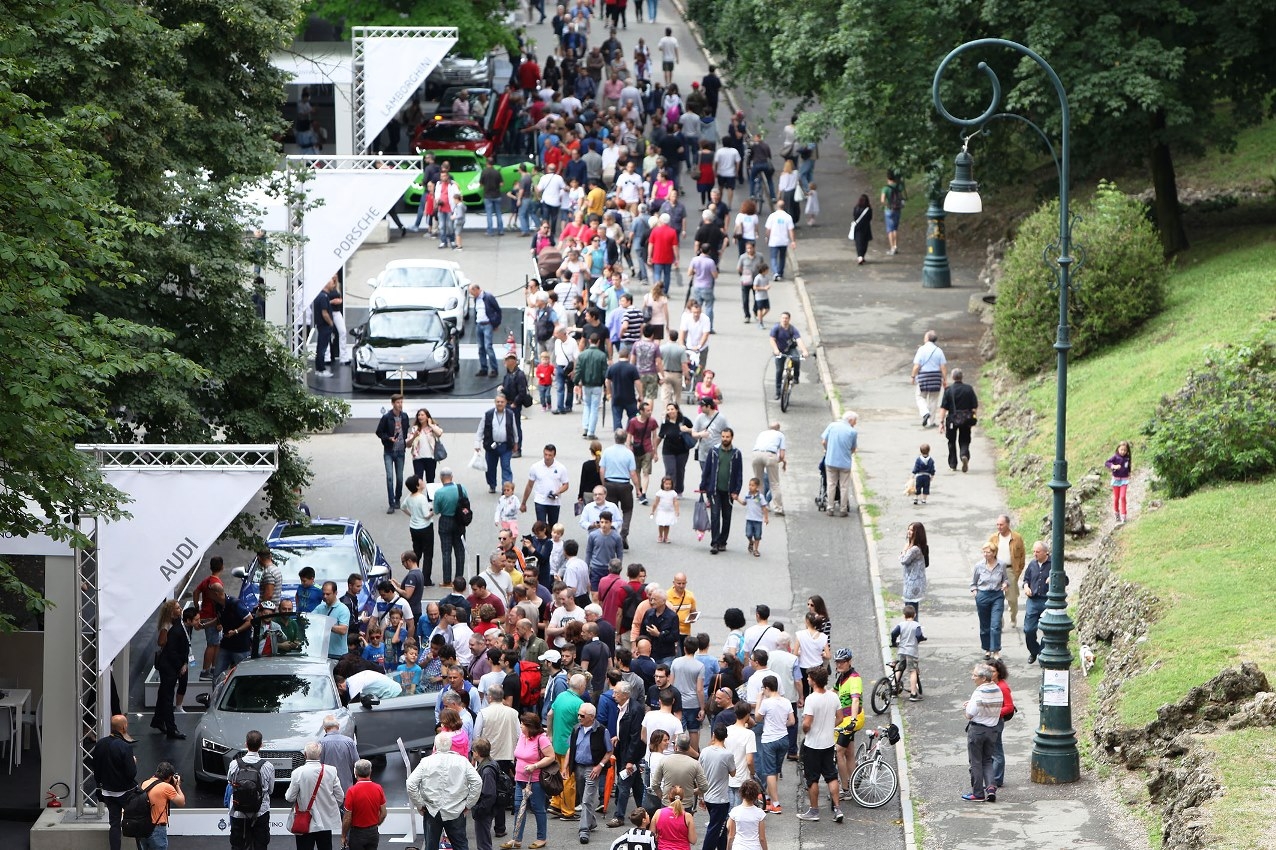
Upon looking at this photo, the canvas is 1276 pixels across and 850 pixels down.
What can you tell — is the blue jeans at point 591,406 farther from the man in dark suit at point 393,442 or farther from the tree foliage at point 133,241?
the tree foliage at point 133,241

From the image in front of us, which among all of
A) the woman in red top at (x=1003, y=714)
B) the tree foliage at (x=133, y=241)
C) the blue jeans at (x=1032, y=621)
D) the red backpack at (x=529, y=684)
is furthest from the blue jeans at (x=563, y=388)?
the woman in red top at (x=1003, y=714)

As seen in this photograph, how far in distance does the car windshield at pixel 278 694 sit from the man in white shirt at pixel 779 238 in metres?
19.8

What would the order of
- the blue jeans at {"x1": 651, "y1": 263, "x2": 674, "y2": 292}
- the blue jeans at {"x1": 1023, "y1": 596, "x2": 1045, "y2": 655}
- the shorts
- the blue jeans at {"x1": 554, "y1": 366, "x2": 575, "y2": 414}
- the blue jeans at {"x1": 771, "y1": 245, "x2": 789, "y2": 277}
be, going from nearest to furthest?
the shorts < the blue jeans at {"x1": 1023, "y1": 596, "x2": 1045, "y2": 655} < the blue jeans at {"x1": 554, "y1": 366, "x2": 575, "y2": 414} < the blue jeans at {"x1": 651, "y1": 263, "x2": 674, "y2": 292} < the blue jeans at {"x1": 771, "y1": 245, "x2": 789, "y2": 277}

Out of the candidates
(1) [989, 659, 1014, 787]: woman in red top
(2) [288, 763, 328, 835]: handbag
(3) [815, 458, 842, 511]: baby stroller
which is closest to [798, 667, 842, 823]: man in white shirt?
(1) [989, 659, 1014, 787]: woman in red top

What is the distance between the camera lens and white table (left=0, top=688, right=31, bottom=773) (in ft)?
64.6

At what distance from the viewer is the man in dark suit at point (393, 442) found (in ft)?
87.0

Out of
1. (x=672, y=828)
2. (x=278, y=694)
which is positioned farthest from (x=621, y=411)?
(x=672, y=828)

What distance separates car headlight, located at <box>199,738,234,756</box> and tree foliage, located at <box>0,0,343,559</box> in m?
2.74

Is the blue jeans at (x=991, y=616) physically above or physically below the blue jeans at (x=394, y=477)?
below

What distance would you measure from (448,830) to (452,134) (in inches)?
1152

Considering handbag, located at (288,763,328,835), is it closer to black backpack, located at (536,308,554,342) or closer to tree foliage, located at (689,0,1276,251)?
black backpack, located at (536,308,554,342)

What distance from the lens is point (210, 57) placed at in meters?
25.0

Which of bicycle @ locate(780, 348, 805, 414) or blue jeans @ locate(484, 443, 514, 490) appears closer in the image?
blue jeans @ locate(484, 443, 514, 490)

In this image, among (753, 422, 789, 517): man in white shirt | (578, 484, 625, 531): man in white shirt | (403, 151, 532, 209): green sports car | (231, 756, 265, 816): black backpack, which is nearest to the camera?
(231, 756, 265, 816): black backpack
